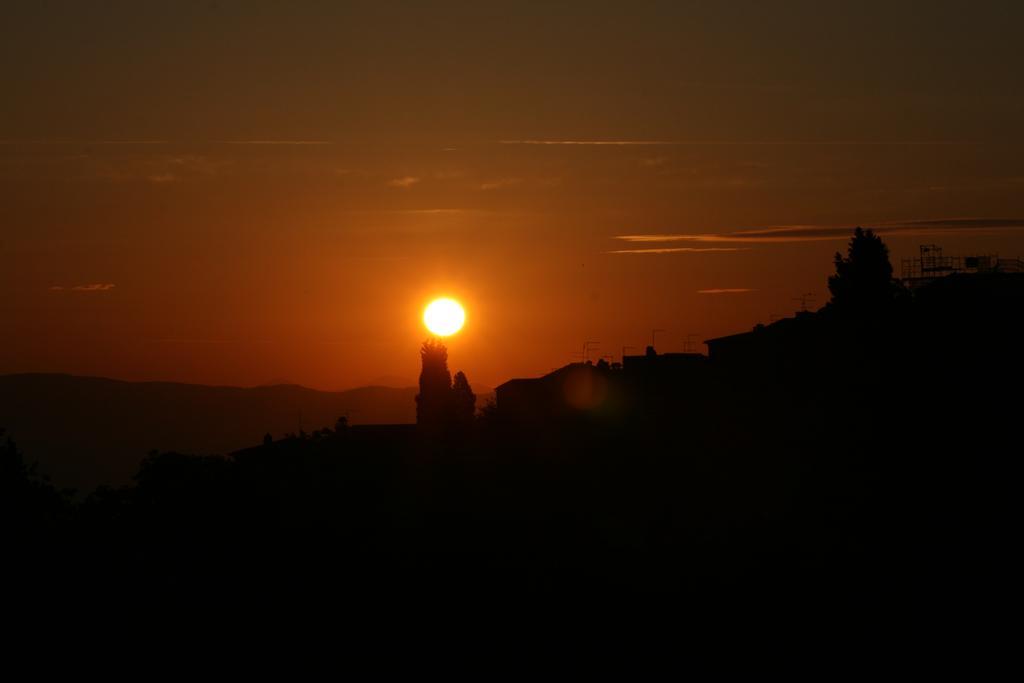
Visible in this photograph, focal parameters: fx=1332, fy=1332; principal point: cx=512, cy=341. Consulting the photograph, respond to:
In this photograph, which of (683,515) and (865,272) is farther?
(865,272)

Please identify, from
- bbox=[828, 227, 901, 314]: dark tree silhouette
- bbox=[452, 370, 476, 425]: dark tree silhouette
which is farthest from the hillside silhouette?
bbox=[452, 370, 476, 425]: dark tree silhouette

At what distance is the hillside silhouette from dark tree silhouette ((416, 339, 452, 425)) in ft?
76.4

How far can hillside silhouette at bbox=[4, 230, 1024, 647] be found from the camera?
29.7m

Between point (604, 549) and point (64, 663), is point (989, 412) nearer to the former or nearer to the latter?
point (604, 549)

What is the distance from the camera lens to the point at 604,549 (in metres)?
33.1

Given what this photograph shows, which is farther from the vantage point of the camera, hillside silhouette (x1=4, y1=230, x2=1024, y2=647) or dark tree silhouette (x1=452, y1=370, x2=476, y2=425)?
dark tree silhouette (x1=452, y1=370, x2=476, y2=425)

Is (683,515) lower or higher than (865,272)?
lower

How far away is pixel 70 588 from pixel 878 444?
22067 millimetres

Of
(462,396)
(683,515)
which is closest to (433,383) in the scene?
(462,396)

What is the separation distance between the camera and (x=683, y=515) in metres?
34.8

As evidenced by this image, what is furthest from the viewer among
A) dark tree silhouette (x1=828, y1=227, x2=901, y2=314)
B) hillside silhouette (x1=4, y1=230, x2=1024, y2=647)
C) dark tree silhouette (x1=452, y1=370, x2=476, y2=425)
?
dark tree silhouette (x1=452, y1=370, x2=476, y2=425)

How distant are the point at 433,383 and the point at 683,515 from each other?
46.8 meters

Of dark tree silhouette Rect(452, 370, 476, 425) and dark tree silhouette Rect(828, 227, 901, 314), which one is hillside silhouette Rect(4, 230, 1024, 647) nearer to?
dark tree silhouette Rect(828, 227, 901, 314)

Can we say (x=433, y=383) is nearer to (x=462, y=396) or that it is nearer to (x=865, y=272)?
(x=462, y=396)
